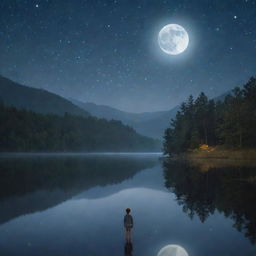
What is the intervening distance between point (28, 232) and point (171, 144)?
92.7 m

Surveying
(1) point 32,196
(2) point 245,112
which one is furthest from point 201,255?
(2) point 245,112

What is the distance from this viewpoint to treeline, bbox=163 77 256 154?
8762 centimetres

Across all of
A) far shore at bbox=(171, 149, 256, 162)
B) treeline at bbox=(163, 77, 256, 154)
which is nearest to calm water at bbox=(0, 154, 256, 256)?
far shore at bbox=(171, 149, 256, 162)

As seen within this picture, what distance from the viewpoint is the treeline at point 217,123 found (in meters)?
87.6

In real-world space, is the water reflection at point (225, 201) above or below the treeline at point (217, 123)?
below

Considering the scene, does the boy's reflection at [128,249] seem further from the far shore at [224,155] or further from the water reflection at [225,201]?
the far shore at [224,155]

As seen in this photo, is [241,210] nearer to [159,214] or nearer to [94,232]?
[159,214]

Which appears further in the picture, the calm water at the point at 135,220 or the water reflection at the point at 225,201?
the water reflection at the point at 225,201

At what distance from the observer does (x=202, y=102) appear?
365ft

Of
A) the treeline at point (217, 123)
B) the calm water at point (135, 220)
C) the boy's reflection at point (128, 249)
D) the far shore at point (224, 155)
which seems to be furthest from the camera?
the treeline at point (217, 123)

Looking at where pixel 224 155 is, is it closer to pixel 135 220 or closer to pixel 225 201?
pixel 225 201

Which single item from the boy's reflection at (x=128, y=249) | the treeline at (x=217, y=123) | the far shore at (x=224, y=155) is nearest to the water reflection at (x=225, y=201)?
the boy's reflection at (x=128, y=249)

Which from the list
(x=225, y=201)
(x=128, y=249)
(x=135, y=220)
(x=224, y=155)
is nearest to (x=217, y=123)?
(x=224, y=155)

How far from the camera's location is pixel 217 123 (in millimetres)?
102500
